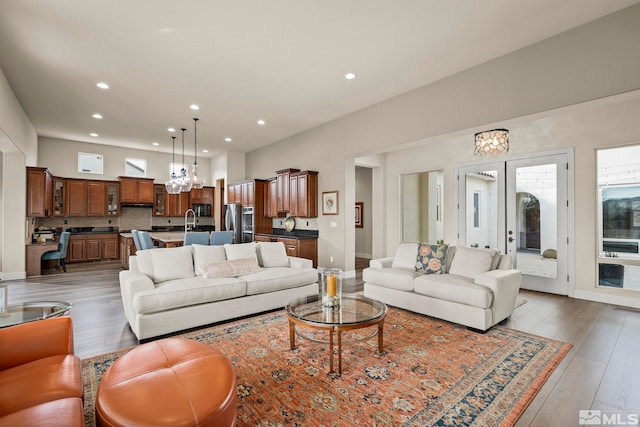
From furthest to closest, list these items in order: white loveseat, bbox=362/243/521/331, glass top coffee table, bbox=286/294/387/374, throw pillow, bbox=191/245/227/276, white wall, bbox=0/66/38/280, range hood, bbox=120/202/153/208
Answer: range hood, bbox=120/202/153/208, white wall, bbox=0/66/38/280, throw pillow, bbox=191/245/227/276, white loveseat, bbox=362/243/521/331, glass top coffee table, bbox=286/294/387/374

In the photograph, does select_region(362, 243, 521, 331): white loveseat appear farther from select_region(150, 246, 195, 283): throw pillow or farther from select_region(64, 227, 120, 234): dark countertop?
select_region(64, 227, 120, 234): dark countertop

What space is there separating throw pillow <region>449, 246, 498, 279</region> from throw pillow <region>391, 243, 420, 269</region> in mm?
537

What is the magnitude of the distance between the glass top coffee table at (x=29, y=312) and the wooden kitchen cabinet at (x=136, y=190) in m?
6.98

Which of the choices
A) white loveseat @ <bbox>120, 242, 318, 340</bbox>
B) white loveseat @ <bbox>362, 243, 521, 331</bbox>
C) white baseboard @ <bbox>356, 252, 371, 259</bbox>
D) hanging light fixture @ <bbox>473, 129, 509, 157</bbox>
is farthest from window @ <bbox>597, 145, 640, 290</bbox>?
white baseboard @ <bbox>356, 252, 371, 259</bbox>

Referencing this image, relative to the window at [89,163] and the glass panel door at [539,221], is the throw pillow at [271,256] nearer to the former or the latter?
the glass panel door at [539,221]

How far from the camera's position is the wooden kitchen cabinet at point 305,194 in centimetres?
669

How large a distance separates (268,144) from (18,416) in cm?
776

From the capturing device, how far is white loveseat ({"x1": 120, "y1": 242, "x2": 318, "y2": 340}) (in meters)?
3.11

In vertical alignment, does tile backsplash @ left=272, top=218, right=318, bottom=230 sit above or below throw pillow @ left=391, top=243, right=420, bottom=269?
above

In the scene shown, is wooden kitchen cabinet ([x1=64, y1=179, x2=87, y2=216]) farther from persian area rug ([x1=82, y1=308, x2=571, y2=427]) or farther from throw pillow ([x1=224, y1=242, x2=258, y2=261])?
persian area rug ([x1=82, y1=308, x2=571, y2=427])

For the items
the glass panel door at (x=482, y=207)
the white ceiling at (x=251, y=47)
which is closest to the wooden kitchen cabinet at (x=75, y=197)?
the white ceiling at (x=251, y=47)

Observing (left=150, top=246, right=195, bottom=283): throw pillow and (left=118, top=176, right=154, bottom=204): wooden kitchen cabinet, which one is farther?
(left=118, top=176, right=154, bottom=204): wooden kitchen cabinet

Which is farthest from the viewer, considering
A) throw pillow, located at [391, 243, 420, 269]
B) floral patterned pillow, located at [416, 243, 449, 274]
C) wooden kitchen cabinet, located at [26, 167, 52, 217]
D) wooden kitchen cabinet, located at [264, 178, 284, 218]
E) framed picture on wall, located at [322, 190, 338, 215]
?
wooden kitchen cabinet, located at [264, 178, 284, 218]

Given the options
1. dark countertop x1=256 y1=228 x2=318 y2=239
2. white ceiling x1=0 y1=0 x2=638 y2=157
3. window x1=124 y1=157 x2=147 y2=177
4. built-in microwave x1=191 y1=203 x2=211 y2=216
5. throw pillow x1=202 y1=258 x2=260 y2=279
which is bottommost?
throw pillow x1=202 y1=258 x2=260 y2=279
